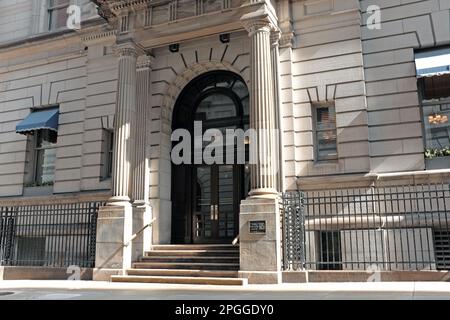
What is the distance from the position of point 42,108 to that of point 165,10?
316 inches

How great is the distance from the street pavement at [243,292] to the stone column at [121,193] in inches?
70.1

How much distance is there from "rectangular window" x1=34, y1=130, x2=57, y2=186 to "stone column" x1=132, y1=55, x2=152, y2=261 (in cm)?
541

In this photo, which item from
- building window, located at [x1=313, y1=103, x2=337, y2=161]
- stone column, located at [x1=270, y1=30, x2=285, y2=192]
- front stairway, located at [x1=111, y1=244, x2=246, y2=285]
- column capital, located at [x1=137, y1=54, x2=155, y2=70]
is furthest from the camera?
column capital, located at [x1=137, y1=54, x2=155, y2=70]

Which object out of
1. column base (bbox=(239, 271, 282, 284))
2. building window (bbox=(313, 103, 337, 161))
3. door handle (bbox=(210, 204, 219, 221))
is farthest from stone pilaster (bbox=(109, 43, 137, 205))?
building window (bbox=(313, 103, 337, 161))

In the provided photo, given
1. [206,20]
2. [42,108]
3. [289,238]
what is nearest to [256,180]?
[289,238]

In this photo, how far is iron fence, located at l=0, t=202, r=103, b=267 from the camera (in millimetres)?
14570

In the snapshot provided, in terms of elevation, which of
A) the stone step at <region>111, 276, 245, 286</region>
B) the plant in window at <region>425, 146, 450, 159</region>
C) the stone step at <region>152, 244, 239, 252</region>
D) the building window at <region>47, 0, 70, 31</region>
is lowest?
the stone step at <region>111, 276, 245, 286</region>

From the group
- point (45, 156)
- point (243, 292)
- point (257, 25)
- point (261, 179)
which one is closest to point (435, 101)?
point (257, 25)

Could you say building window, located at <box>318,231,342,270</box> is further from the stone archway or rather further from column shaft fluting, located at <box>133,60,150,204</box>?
column shaft fluting, located at <box>133,60,150,204</box>

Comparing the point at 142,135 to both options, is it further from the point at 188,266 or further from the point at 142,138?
the point at 188,266

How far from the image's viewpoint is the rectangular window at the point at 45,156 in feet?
60.8

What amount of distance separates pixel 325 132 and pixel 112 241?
7365 mm

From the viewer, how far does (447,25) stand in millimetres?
13109

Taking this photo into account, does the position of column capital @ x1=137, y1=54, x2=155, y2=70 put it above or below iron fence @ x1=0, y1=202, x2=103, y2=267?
above
